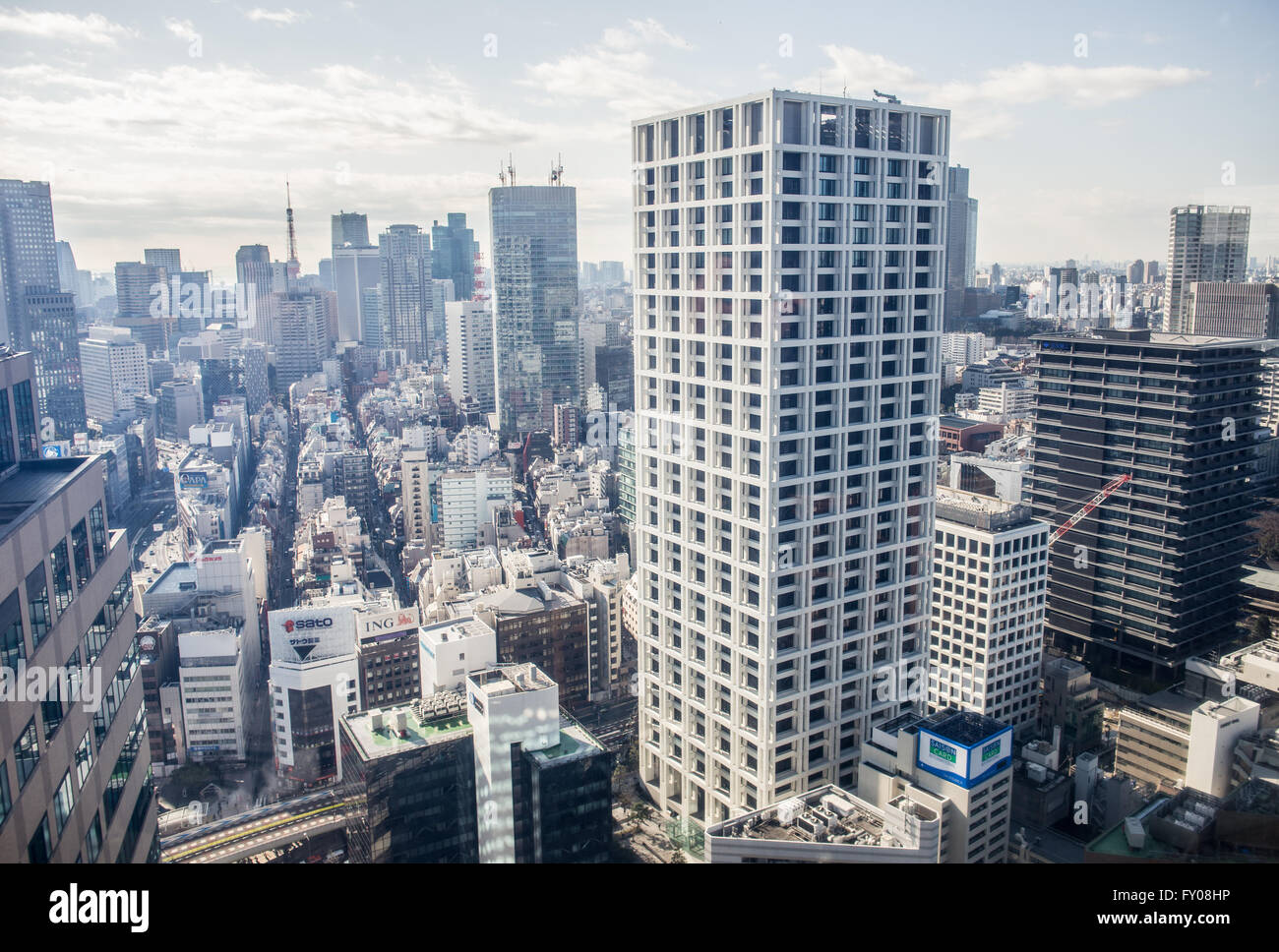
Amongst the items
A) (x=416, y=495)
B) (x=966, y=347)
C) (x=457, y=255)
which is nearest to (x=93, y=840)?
(x=416, y=495)

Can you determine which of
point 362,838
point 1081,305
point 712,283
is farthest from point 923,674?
point 1081,305

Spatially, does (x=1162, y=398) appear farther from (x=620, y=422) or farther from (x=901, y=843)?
(x=620, y=422)

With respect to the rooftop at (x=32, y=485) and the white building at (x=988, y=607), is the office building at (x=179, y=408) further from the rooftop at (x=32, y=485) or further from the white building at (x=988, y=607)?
the rooftop at (x=32, y=485)

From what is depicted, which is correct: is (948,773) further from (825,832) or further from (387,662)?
(387,662)

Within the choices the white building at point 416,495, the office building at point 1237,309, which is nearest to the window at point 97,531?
the white building at point 416,495

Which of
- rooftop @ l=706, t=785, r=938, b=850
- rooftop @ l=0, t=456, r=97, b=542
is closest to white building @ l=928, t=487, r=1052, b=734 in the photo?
rooftop @ l=706, t=785, r=938, b=850

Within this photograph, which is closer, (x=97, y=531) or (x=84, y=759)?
(x=84, y=759)

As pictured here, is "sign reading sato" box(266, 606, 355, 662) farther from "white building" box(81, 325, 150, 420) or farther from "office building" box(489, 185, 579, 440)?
"office building" box(489, 185, 579, 440)
